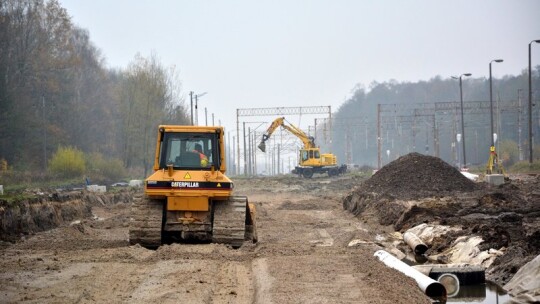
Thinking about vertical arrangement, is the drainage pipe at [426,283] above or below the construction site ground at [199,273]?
below

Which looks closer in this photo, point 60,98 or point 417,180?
point 417,180

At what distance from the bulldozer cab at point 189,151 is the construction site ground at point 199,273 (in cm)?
217

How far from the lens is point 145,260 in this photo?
1509 centimetres

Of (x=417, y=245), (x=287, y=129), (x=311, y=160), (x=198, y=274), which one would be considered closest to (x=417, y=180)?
(x=417, y=245)

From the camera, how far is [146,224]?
1764cm

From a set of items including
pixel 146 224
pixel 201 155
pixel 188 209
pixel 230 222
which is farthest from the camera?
pixel 201 155

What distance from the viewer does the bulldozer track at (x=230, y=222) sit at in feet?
57.9

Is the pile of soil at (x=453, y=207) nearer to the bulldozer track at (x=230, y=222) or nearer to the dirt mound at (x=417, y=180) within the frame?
the dirt mound at (x=417, y=180)

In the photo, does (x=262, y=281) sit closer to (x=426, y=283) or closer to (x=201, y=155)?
(x=426, y=283)

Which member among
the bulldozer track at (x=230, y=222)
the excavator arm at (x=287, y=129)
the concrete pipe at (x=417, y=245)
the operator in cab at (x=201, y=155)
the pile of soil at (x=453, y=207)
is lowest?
the concrete pipe at (x=417, y=245)

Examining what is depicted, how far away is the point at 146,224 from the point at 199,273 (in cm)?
453

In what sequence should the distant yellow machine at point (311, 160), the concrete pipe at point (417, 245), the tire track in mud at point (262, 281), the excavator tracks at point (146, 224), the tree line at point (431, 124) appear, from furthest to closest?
the tree line at point (431, 124)
the distant yellow machine at point (311, 160)
the concrete pipe at point (417, 245)
the excavator tracks at point (146, 224)
the tire track in mud at point (262, 281)

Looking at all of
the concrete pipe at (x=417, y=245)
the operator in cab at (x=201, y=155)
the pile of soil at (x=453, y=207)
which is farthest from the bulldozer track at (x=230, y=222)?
the pile of soil at (x=453, y=207)

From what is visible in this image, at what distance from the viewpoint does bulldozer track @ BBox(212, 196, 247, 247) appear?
57.9 ft
